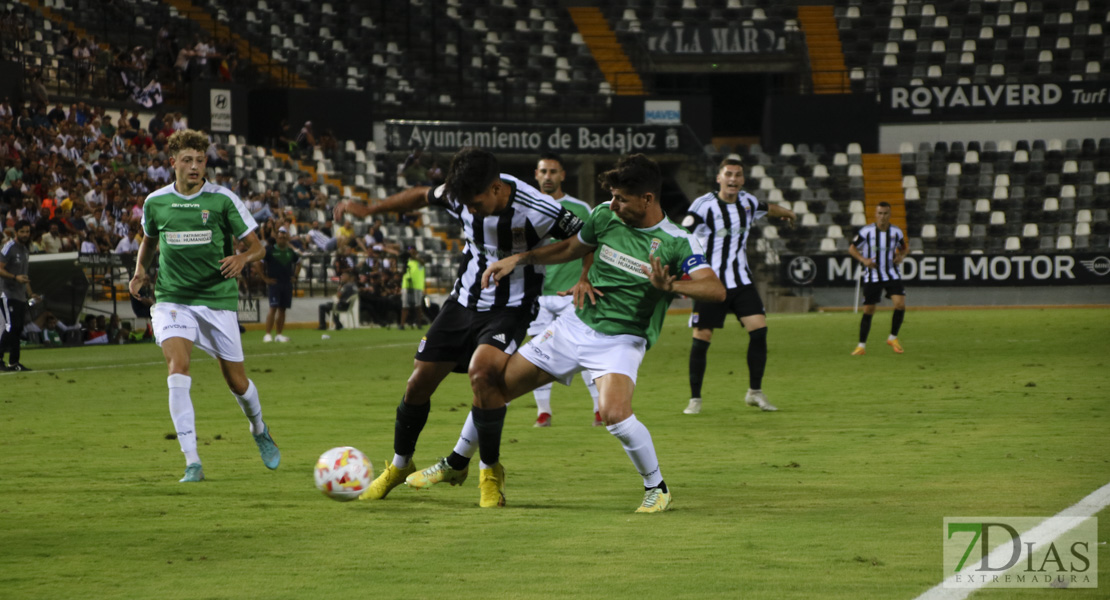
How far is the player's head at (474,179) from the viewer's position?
7215 millimetres

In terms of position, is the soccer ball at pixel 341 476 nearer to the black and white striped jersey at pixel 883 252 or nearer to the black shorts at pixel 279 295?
the black and white striped jersey at pixel 883 252

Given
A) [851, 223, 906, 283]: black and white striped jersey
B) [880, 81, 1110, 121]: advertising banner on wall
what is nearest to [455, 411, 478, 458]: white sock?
[851, 223, 906, 283]: black and white striped jersey

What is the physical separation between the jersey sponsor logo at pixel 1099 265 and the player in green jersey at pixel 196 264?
102 ft

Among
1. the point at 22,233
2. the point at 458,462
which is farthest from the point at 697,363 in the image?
the point at 22,233

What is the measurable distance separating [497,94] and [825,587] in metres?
37.0

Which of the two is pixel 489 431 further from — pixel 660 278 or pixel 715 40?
pixel 715 40

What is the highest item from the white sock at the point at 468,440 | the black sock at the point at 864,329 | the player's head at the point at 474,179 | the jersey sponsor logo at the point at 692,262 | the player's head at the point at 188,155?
the player's head at the point at 188,155

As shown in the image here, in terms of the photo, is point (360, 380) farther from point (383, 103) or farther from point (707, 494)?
point (383, 103)

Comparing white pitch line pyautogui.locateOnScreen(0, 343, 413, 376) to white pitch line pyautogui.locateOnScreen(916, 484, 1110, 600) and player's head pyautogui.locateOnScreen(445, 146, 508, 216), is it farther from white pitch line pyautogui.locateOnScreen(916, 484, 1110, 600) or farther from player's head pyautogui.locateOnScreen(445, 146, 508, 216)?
white pitch line pyautogui.locateOnScreen(916, 484, 1110, 600)

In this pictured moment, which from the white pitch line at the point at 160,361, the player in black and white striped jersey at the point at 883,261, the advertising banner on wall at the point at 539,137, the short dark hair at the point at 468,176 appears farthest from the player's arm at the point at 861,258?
the advertising banner on wall at the point at 539,137

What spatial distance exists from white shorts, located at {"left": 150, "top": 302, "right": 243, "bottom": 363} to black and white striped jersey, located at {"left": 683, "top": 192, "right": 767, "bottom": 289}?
202 inches

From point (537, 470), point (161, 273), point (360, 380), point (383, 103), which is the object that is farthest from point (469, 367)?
point (383, 103)

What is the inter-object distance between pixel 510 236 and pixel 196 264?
8.12 ft

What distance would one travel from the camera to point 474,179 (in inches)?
285
